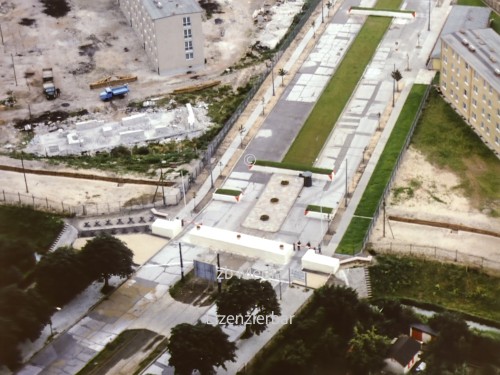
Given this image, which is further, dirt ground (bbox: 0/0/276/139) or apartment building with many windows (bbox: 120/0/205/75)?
apartment building with many windows (bbox: 120/0/205/75)

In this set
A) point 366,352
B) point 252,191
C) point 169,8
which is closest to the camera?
point 366,352

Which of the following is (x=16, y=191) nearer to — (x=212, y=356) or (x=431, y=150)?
(x=212, y=356)

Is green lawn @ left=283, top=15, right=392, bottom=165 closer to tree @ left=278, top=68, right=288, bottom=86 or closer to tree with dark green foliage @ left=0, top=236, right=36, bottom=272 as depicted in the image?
tree @ left=278, top=68, right=288, bottom=86

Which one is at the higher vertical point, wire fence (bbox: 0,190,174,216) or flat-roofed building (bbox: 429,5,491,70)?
flat-roofed building (bbox: 429,5,491,70)

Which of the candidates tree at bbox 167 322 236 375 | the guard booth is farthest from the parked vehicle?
tree at bbox 167 322 236 375

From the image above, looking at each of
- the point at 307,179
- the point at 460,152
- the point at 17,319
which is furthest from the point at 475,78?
the point at 17,319

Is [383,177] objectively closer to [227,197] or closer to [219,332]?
[227,197]
